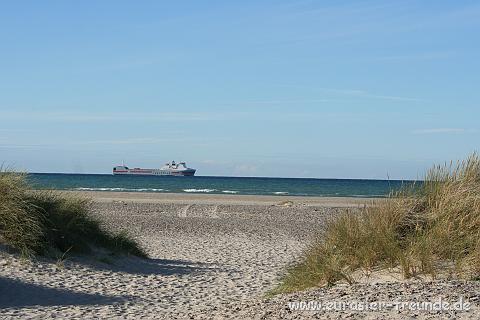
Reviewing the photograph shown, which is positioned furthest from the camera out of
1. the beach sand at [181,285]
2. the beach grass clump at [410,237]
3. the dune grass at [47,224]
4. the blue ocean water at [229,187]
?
the blue ocean water at [229,187]

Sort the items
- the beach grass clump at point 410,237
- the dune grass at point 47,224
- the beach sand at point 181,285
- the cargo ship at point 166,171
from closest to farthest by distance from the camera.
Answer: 1. the beach sand at point 181,285
2. the beach grass clump at point 410,237
3. the dune grass at point 47,224
4. the cargo ship at point 166,171

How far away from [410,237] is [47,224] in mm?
7115

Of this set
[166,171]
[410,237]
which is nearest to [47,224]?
[410,237]

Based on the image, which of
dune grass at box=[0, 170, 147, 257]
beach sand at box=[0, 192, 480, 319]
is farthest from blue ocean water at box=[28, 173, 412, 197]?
dune grass at box=[0, 170, 147, 257]

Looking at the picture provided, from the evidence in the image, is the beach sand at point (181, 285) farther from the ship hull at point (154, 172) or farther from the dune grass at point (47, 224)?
the ship hull at point (154, 172)

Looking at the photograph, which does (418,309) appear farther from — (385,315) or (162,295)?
(162,295)

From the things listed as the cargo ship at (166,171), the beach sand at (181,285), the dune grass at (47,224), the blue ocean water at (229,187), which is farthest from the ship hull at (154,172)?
the dune grass at (47,224)

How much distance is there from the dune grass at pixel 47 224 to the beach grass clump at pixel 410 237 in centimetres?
511

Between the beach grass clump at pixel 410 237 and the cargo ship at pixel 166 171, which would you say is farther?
the cargo ship at pixel 166 171

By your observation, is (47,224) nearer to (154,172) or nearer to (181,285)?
(181,285)

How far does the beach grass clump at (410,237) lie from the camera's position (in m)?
9.13

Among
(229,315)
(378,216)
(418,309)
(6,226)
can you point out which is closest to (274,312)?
(229,315)

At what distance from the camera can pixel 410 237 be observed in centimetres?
978

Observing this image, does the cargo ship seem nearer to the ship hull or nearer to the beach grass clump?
the ship hull
